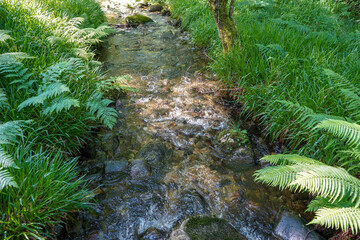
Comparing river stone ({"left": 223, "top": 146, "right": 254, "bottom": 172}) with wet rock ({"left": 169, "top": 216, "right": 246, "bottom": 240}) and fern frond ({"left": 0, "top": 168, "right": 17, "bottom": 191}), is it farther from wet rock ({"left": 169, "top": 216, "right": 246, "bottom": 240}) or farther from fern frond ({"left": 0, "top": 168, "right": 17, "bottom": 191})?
fern frond ({"left": 0, "top": 168, "right": 17, "bottom": 191})

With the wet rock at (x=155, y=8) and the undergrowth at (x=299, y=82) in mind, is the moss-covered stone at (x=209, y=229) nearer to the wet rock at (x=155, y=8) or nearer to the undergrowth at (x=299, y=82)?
the undergrowth at (x=299, y=82)

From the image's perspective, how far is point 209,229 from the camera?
2.43m

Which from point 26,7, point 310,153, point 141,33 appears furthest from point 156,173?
point 141,33

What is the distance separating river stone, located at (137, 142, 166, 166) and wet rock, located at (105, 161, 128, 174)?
292 mm

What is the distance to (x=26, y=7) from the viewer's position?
5121 mm

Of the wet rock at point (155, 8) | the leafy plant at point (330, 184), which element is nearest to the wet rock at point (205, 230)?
the leafy plant at point (330, 184)

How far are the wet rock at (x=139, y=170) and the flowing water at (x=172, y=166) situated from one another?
0.01 m

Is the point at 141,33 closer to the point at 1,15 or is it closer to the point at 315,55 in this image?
the point at 1,15

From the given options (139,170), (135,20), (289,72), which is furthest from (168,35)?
(139,170)

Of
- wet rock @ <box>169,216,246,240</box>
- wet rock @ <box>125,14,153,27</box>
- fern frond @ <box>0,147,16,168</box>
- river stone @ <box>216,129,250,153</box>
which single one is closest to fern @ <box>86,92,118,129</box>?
fern frond @ <box>0,147,16,168</box>

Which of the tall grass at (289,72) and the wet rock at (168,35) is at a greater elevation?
the tall grass at (289,72)

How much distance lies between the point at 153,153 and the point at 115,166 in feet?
1.96

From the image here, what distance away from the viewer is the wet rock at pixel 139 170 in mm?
3217

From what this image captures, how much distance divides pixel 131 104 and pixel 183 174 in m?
2.15
